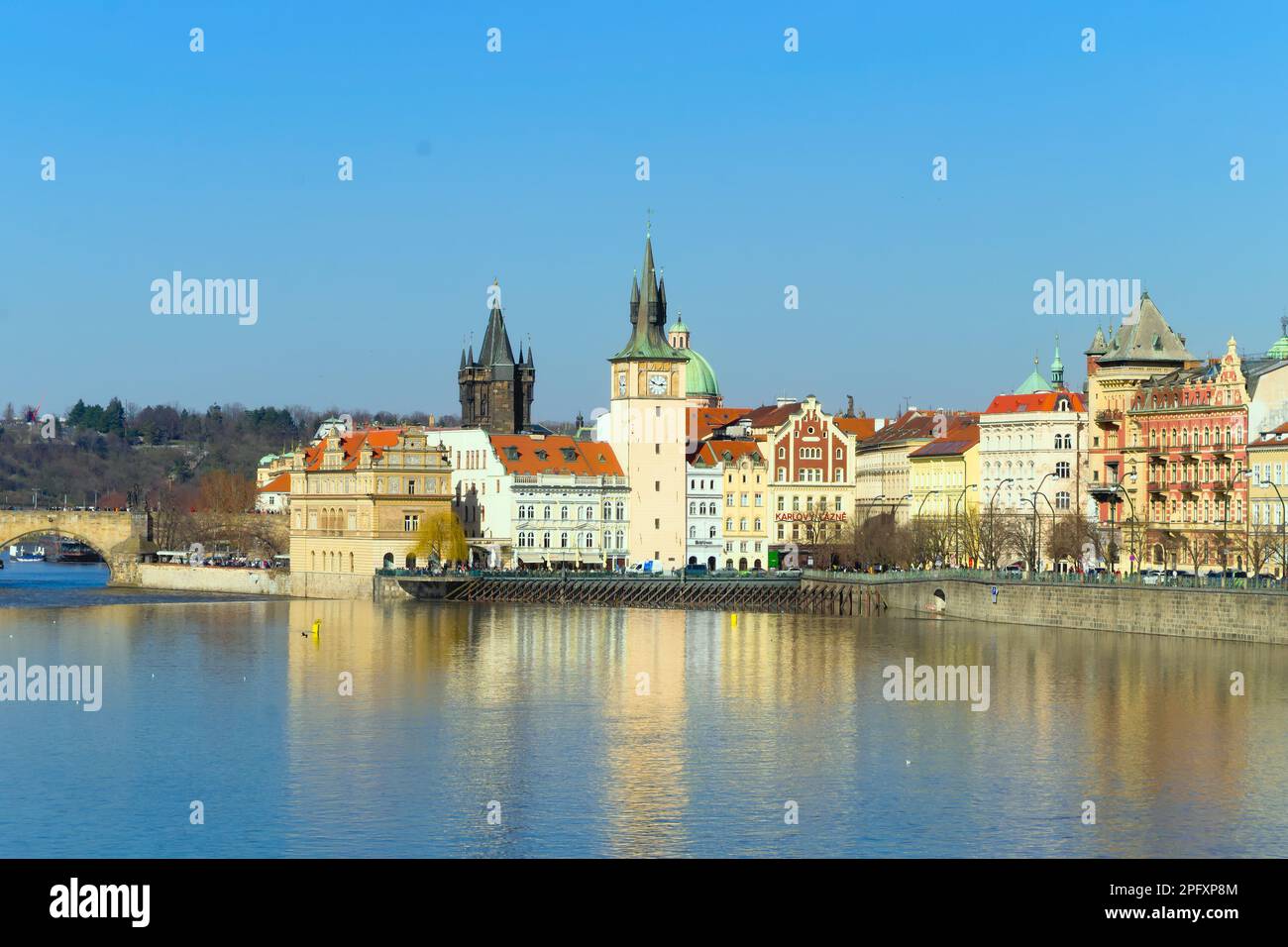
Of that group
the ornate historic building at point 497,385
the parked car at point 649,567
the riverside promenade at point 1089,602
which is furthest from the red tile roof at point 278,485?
the riverside promenade at point 1089,602

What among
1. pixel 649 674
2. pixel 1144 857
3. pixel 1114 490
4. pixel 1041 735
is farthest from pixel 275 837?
pixel 1114 490

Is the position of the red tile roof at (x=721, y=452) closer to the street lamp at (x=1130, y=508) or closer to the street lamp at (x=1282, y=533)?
the street lamp at (x=1130, y=508)

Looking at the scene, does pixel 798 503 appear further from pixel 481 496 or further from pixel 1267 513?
pixel 1267 513

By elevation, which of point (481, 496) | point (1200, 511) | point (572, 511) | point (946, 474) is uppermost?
point (946, 474)

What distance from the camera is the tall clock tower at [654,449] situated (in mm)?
135875

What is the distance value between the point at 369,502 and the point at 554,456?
11834 millimetres

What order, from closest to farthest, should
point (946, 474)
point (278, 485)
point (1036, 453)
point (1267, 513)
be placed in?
point (1267, 513), point (1036, 453), point (946, 474), point (278, 485)

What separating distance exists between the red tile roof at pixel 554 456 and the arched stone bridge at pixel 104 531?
27.3 m

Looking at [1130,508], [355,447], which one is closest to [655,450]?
[355,447]

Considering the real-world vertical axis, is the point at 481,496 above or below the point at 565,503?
above

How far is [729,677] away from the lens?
7550cm

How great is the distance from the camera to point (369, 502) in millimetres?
129125

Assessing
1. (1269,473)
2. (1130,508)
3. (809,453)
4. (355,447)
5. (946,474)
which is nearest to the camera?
(1269,473)
